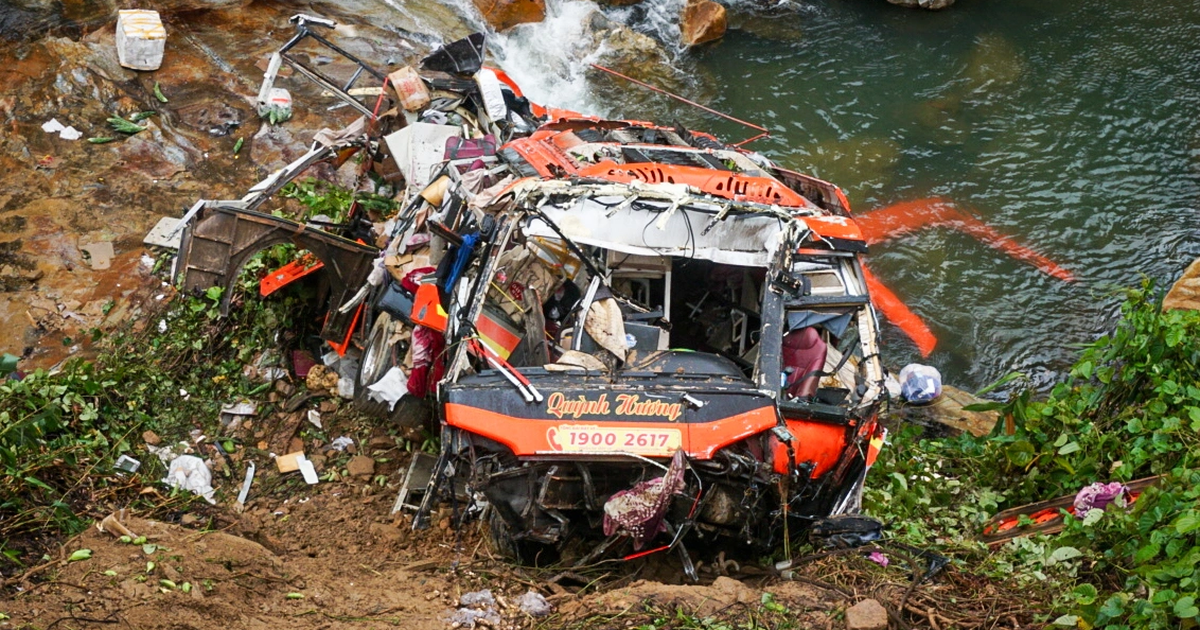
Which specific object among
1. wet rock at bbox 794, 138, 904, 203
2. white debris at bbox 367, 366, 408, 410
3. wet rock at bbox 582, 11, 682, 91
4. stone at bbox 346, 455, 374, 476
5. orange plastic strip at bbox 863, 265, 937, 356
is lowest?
stone at bbox 346, 455, 374, 476

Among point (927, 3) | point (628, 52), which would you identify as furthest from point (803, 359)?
point (927, 3)

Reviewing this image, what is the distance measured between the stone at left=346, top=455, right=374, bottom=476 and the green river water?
Result: 566 centimetres

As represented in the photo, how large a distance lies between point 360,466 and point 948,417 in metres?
5.32

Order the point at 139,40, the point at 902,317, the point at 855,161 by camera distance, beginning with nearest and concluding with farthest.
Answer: the point at 902,317
the point at 139,40
the point at 855,161

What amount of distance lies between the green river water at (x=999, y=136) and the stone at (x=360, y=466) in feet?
18.6

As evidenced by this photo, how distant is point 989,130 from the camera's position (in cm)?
1438

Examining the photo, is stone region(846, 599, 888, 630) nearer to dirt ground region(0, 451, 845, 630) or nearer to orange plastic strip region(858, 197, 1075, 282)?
dirt ground region(0, 451, 845, 630)

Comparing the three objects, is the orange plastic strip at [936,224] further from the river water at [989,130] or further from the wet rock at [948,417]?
the wet rock at [948,417]

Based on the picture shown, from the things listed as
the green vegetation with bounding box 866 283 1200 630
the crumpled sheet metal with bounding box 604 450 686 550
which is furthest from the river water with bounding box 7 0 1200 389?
the crumpled sheet metal with bounding box 604 450 686 550

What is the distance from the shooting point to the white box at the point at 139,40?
1160 centimetres

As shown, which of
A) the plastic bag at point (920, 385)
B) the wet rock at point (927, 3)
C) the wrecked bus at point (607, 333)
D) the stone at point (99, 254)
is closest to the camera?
the wrecked bus at point (607, 333)

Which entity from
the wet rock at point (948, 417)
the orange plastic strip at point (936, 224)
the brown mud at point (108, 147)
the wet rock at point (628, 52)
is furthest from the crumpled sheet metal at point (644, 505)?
the wet rock at point (628, 52)

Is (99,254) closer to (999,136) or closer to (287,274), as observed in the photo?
(287,274)

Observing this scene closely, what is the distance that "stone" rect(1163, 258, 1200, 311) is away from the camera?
389 inches
